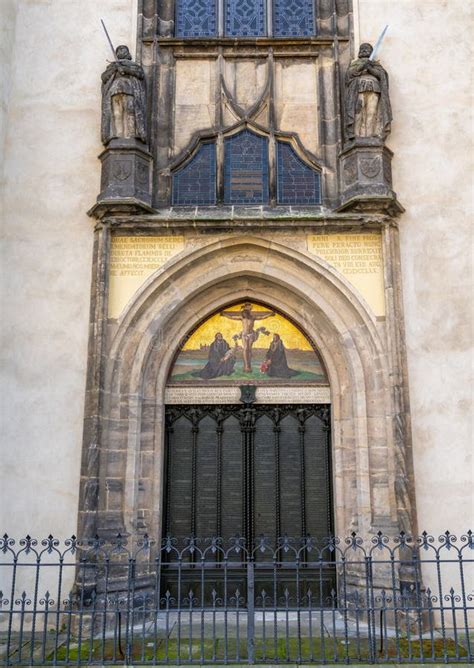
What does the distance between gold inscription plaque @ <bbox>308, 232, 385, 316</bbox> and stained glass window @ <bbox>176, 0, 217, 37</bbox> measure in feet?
12.8

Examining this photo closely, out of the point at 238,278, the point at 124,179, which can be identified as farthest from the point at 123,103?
the point at 238,278

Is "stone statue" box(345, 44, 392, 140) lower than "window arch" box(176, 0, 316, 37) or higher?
lower

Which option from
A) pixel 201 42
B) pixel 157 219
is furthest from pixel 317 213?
pixel 201 42

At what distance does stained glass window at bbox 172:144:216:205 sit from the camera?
972 centimetres

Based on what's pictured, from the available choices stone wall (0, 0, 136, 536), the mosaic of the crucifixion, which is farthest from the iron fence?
the mosaic of the crucifixion

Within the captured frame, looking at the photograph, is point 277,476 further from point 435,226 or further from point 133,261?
point 435,226

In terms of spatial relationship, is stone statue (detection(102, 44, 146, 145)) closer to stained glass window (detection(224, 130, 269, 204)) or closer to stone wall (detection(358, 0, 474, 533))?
stained glass window (detection(224, 130, 269, 204))

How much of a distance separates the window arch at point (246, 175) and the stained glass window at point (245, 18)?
1.77m

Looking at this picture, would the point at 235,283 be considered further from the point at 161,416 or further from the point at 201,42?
the point at 201,42

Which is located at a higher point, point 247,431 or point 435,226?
point 435,226

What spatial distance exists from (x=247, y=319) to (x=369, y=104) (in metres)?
3.52

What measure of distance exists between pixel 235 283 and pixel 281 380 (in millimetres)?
1576

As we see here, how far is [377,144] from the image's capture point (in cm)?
938

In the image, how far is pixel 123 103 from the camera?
944 cm
